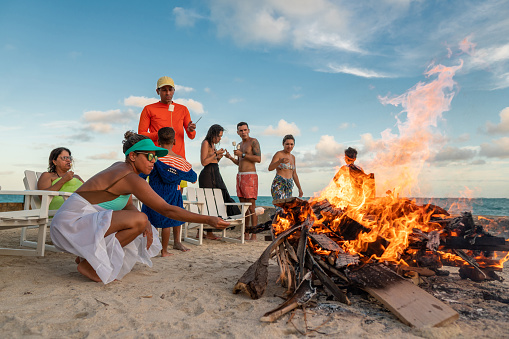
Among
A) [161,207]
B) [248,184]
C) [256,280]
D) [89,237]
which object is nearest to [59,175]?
[89,237]


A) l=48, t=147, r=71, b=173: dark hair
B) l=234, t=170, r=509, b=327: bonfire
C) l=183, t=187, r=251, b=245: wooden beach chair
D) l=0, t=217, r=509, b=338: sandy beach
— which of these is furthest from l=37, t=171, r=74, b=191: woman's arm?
l=234, t=170, r=509, b=327: bonfire

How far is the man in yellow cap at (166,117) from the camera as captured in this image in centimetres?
570

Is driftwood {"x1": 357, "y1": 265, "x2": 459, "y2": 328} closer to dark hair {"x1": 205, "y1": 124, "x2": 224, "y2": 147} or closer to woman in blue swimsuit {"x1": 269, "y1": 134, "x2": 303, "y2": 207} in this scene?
woman in blue swimsuit {"x1": 269, "y1": 134, "x2": 303, "y2": 207}

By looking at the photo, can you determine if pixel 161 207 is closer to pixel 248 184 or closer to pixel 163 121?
pixel 163 121

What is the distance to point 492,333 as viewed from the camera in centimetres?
223

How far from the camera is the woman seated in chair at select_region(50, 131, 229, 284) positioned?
3.18 m

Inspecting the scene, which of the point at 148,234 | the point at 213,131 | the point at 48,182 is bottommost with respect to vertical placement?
the point at 148,234

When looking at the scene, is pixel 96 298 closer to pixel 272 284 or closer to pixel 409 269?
pixel 272 284

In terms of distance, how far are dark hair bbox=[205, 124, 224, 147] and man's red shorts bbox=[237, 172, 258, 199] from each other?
949 millimetres

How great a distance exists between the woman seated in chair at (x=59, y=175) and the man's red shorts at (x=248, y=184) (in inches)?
115

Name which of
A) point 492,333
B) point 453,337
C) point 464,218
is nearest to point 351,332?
point 453,337

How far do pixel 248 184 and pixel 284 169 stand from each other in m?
0.78

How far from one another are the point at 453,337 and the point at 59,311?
278 centimetres

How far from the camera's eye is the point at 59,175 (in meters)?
5.70
